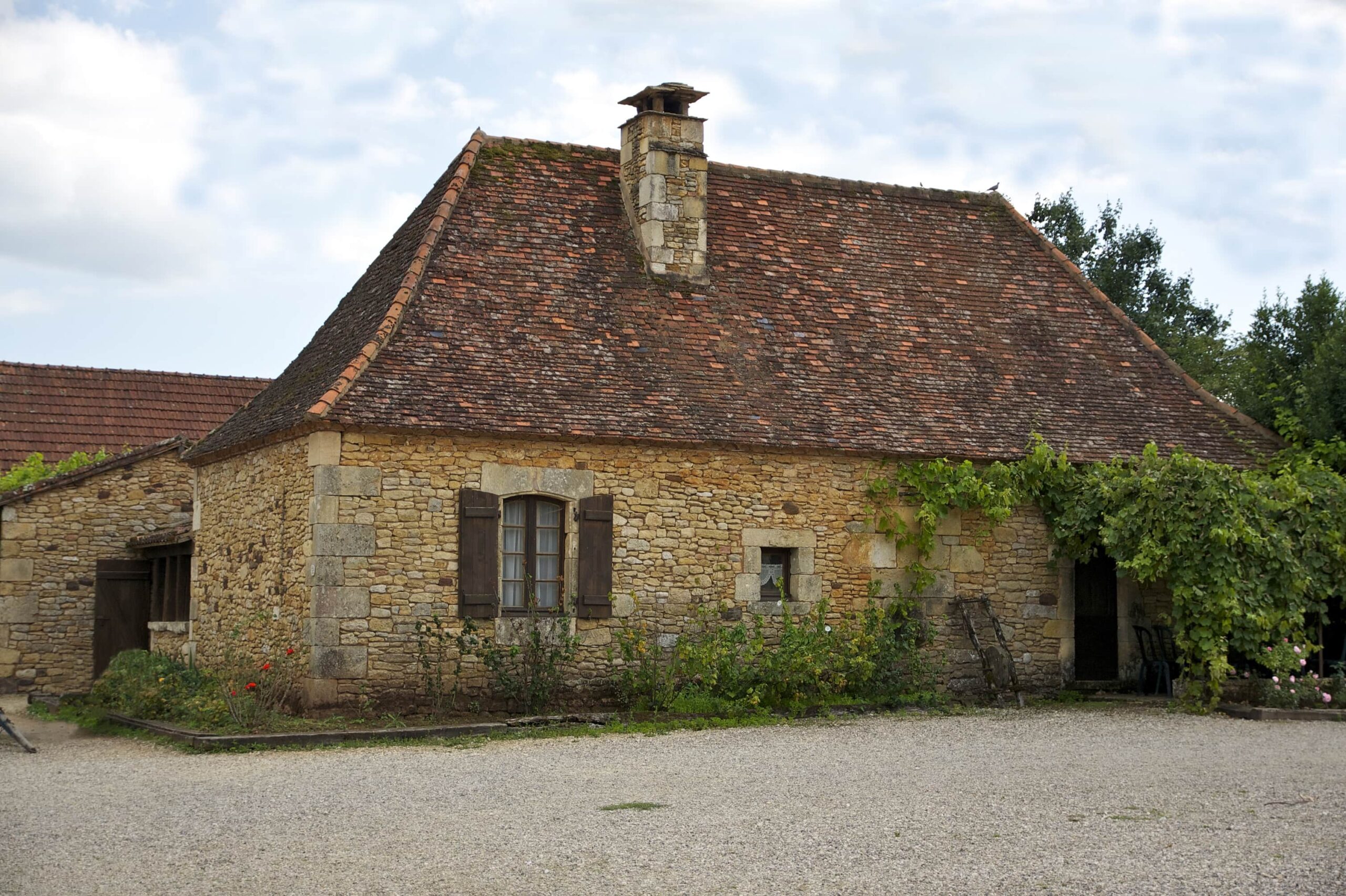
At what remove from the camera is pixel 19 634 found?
17.9m

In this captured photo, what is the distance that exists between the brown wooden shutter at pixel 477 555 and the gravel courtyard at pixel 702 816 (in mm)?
1753

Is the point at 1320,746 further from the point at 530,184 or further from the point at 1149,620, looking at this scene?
the point at 530,184

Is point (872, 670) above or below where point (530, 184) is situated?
below

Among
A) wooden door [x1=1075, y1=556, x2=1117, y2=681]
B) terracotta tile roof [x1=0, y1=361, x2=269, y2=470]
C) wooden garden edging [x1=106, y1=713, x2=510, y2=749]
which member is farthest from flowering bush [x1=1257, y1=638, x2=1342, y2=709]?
terracotta tile roof [x1=0, y1=361, x2=269, y2=470]

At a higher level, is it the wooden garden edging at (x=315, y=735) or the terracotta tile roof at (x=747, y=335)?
the terracotta tile roof at (x=747, y=335)

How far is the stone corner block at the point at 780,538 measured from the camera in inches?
600

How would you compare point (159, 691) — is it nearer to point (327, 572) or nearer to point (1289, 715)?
point (327, 572)

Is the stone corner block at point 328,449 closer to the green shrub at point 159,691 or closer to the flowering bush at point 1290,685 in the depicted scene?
the green shrub at point 159,691

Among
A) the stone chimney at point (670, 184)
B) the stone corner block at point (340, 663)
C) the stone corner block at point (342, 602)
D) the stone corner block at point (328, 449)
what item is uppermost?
the stone chimney at point (670, 184)

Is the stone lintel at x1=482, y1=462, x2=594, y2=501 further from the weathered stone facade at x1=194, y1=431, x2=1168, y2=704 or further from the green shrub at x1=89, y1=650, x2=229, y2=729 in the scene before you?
the green shrub at x1=89, y1=650, x2=229, y2=729

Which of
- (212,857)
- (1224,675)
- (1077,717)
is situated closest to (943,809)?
(212,857)

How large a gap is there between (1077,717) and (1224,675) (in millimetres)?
1594

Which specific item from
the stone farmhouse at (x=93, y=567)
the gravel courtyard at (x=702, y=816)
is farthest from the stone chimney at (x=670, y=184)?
the stone farmhouse at (x=93, y=567)

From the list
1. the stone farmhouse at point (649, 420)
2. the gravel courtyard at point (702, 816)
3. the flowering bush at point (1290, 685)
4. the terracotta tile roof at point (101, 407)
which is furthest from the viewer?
the terracotta tile roof at point (101, 407)
